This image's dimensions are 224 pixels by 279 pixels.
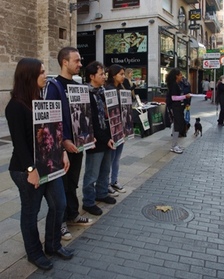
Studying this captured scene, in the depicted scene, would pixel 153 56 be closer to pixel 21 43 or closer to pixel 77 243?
pixel 21 43

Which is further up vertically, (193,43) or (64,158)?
(193,43)

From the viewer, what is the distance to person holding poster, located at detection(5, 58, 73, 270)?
264cm

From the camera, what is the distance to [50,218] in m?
3.12

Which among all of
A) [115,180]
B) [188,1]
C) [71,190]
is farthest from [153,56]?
[71,190]

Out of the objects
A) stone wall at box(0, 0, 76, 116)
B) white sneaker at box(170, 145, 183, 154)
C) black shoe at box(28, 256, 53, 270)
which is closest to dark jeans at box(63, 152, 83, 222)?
black shoe at box(28, 256, 53, 270)

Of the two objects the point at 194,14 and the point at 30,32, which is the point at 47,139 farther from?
the point at 194,14

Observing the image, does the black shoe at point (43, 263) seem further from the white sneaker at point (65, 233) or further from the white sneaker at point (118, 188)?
the white sneaker at point (118, 188)

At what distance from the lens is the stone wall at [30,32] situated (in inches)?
555

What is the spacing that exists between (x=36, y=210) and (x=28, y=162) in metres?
0.52

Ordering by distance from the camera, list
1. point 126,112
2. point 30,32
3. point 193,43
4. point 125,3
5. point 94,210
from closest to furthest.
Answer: point 94,210 → point 126,112 → point 30,32 → point 125,3 → point 193,43

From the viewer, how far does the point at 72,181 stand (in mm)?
3768

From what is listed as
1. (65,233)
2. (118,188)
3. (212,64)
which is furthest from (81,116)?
(212,64)

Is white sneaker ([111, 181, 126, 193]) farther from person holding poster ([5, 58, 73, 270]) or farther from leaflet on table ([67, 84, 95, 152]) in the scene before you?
person holding poster ([5, 58, 73, 270])

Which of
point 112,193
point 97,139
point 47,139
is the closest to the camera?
point 47,139
